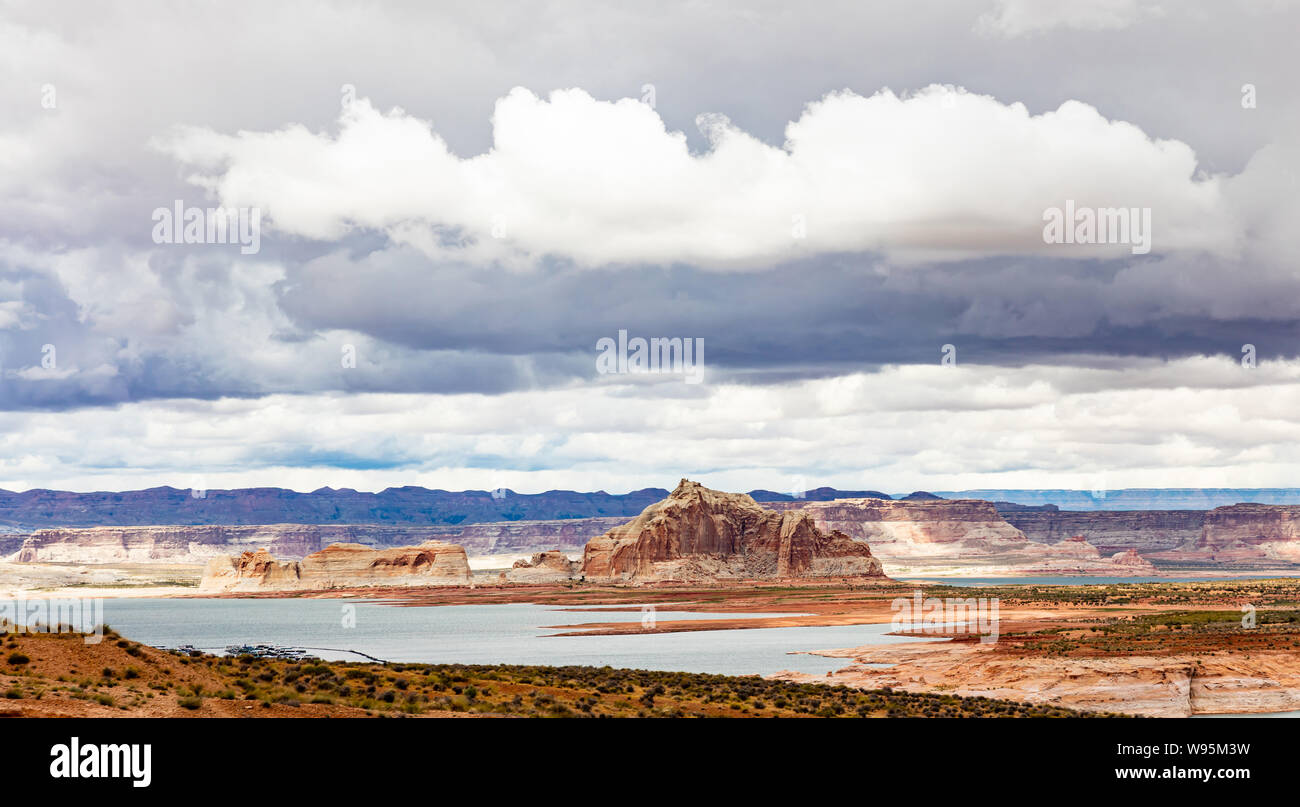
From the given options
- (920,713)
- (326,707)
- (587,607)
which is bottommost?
(587,607)
